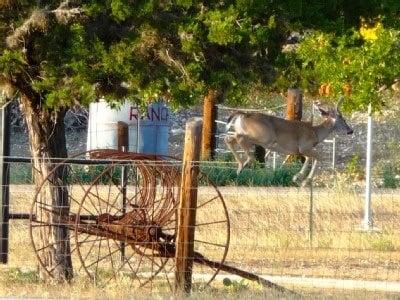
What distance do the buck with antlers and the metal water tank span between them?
27.0 ft

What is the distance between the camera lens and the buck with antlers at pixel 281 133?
19.6 m

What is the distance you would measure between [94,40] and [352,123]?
1118 inches

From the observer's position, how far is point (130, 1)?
36.7 ft

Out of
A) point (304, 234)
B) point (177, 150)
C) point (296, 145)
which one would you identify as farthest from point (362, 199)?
point (177, 150)

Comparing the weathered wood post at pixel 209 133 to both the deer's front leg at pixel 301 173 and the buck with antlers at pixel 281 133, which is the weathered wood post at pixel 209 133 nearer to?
the buck with antlers at pixel 281 133

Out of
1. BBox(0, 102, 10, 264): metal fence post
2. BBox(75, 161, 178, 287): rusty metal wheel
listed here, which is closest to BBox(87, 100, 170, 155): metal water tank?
BBox(0, 102, 10, 264): metal fence post

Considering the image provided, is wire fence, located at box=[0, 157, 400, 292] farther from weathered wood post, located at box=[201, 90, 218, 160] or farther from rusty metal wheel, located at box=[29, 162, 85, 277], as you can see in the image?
weathered wood post, located at box=[201, 90, 218, 160]

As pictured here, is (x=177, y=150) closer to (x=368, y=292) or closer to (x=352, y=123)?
(x=352, y=123)

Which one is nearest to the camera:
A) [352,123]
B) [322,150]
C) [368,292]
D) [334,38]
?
[334,38]

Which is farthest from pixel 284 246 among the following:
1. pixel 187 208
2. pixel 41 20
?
pixel 41 20

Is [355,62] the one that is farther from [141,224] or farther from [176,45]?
[141,224]

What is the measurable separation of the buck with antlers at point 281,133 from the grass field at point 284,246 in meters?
0.73

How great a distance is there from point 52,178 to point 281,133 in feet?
25.2

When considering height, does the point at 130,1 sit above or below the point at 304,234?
above
